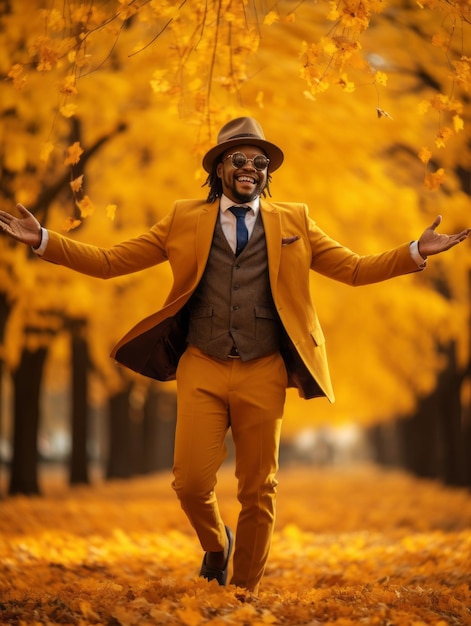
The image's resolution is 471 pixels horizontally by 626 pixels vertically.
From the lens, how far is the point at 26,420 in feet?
51.4

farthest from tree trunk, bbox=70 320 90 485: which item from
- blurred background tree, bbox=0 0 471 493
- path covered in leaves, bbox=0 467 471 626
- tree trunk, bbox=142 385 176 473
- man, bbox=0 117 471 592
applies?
man, bbox=0 117 471 592

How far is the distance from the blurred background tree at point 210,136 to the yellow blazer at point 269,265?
627 mm

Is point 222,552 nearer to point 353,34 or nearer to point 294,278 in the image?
point 294,278

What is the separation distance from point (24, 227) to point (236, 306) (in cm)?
120

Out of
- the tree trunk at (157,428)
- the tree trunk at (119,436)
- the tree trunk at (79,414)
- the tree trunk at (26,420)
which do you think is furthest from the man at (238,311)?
the tree trunk at (157,428)

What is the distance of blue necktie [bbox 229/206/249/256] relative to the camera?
506cm

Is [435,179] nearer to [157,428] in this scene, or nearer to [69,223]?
[69,223]

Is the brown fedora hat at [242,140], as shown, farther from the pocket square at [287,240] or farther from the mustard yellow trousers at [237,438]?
the mustard yellow trousers at [237,438]

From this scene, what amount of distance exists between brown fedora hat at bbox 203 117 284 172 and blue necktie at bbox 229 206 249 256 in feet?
1.10

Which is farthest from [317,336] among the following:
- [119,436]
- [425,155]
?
[119,436]

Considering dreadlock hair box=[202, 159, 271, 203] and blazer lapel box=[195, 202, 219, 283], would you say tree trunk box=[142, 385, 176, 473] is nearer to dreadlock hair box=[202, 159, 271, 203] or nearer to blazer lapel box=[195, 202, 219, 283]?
dreadlock hair box=[202, 159, 271, 203]

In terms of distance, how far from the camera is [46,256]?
501cm

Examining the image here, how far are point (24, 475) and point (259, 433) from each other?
11.4 metres

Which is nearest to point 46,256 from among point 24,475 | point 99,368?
point 24,475
